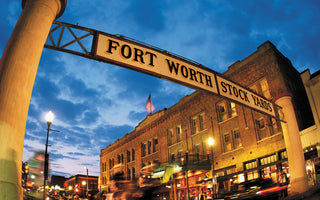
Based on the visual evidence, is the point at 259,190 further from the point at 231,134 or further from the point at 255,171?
the point at 231,134

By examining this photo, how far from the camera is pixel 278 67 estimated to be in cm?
2197

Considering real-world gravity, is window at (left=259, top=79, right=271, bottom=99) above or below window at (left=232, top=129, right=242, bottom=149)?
above

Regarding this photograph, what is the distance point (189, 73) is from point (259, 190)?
26.7ft

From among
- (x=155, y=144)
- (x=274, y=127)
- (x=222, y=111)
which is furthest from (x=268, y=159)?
(x=155, y=144)

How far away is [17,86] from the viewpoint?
344 cm

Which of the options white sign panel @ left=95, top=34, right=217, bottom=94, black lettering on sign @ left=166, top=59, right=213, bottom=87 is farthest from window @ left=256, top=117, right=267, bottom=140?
black lettering on sign @ left=166, top=59, right=213, bottom=87

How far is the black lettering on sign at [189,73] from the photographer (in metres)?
5.82

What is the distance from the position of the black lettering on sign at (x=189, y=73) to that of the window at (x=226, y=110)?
19304mm

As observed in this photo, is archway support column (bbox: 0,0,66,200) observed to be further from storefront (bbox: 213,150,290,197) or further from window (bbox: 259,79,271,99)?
window (bbox: 259,79,271,99)

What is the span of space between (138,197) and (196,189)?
20.6m

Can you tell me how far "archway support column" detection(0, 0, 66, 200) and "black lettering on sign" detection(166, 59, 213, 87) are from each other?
2.78 metres

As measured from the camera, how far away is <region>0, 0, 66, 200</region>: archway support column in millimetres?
3192

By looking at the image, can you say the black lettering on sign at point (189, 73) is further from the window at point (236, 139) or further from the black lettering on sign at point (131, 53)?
the window at point (236, 139)

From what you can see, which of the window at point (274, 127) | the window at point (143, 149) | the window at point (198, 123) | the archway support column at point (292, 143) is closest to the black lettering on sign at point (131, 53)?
the archway support column at point (292, 143)
